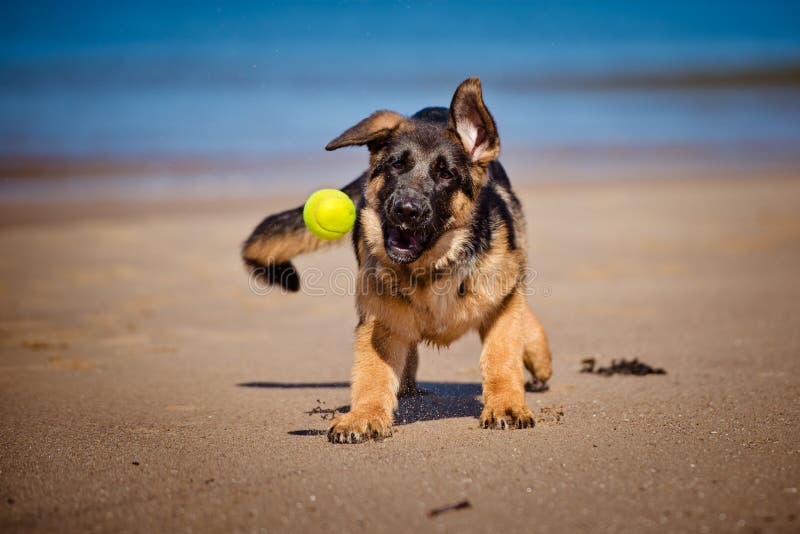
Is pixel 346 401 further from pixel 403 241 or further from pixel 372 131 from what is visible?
pixel 372 131

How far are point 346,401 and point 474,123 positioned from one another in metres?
2.12

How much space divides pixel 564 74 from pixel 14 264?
4430 centimetres

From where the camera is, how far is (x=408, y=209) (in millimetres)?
4680

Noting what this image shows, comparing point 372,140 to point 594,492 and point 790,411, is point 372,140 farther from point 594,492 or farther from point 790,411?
point 790,411

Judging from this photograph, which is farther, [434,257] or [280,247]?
[280,247]

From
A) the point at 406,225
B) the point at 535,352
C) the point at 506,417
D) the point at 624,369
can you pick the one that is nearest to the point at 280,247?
the point at 406,225

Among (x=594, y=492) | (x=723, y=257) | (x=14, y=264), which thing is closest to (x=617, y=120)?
(x=723, y=257)

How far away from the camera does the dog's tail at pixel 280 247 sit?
6.12 metres

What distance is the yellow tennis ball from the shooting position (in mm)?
5023

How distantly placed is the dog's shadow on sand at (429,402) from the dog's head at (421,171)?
1062 millimetres

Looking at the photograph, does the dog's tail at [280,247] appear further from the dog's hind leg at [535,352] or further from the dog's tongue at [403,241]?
the dog's hind leg at [535,352]

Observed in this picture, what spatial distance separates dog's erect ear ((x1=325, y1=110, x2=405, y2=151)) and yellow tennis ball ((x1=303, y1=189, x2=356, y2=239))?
33cm

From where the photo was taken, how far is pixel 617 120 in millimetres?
33062

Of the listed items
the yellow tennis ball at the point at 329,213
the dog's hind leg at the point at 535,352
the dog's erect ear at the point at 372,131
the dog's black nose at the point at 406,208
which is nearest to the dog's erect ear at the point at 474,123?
the dog's erect ear at the point at 372,131
